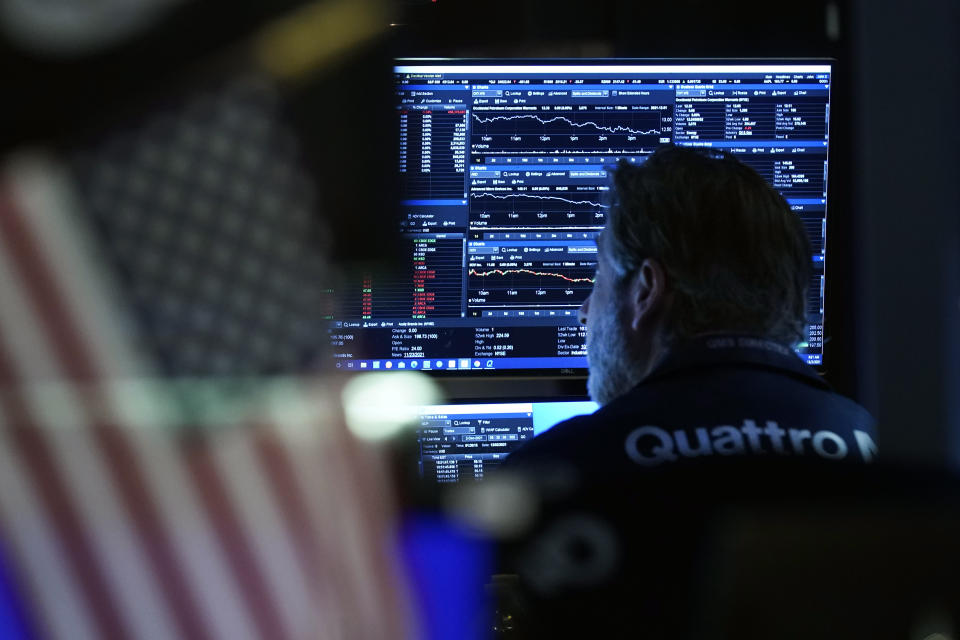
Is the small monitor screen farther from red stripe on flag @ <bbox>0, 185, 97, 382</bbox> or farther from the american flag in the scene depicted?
red stripe on flag @ <bbox>0, 185, 97, 382</bbox>

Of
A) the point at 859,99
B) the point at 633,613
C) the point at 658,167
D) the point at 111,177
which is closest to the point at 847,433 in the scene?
the point at 633,613

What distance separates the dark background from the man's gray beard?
57cm

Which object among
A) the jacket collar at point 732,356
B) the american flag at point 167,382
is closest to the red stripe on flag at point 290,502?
the american flag at point 167,382

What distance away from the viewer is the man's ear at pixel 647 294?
1.75 m

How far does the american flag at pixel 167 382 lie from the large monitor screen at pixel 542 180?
37.1 inches

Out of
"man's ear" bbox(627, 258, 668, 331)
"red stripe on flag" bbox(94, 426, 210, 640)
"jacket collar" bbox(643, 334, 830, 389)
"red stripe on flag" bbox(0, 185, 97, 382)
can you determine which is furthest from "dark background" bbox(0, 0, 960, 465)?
"red stripe on flag" bbox(94, 426, 210, 640)

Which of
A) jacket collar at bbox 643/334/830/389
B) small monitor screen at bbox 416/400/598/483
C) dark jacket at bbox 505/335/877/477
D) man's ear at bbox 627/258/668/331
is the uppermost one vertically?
man's ear at bbox 627/258/668/331

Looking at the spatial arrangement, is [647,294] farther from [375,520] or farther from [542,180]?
[375,520]

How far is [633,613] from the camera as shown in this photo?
131 cm

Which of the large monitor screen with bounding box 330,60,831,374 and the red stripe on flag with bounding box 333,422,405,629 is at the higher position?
the large monitor screen with bounding box 330,60,831,374

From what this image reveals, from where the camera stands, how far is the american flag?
1.08 m

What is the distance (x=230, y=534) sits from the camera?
115cm

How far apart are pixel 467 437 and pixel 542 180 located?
0.61m

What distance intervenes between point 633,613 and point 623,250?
0.76m
